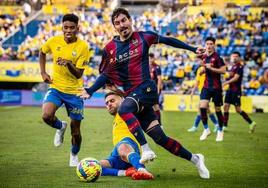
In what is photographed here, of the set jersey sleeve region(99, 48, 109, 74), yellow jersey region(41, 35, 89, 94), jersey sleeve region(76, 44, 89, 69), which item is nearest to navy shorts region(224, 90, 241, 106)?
yellow jersey region(41, 35, 89, 94)

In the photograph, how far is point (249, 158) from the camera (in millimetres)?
13047

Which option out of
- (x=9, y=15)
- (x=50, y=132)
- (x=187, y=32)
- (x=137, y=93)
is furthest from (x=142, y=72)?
(x=9, y=15)

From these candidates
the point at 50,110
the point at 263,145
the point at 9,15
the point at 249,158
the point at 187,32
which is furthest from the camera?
the point at 9,15

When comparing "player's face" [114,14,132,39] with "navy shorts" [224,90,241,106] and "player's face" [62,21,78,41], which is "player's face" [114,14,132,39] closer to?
"player's face" [62,21,78,41]

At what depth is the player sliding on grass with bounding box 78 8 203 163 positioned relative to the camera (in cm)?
965

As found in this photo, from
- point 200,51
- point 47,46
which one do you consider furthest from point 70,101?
point 200,51

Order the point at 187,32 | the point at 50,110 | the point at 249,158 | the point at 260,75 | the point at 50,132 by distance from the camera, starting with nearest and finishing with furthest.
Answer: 1. the point at 50,110
2. the point at 249,158
3. the point at 50,132
4. the point at 260,75
5. the point at 187,32

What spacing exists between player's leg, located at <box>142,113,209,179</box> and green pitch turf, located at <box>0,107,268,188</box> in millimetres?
281

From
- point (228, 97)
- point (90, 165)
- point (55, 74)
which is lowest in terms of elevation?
point (228, 97)

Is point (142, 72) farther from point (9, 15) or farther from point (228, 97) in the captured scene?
point (9, 15)

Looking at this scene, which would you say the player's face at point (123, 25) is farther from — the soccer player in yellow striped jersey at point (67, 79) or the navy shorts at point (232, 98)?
the navy shorts at point (232, 98)

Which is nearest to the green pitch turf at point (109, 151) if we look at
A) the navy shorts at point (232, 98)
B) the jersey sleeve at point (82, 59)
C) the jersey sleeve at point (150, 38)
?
the navy shorts at point (232, 98)

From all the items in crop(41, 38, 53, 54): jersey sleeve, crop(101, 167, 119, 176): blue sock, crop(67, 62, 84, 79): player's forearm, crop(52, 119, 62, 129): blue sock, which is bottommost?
crop(101, 167, 119, 176): blue sock

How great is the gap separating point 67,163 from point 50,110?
1.05 m
